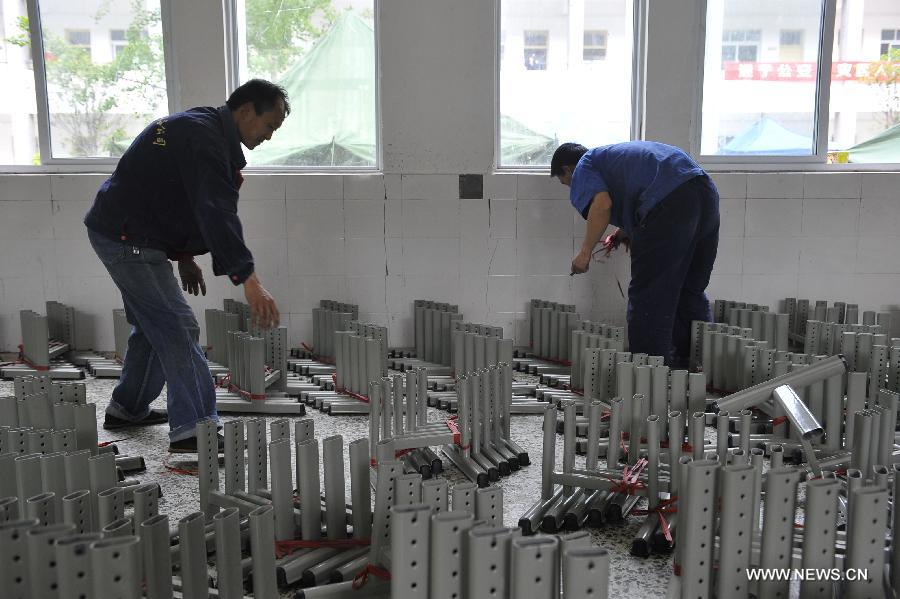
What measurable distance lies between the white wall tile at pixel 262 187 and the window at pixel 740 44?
9.17ft

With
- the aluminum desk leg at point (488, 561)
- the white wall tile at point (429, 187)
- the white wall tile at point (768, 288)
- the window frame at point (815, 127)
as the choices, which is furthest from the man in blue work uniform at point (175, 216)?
the white wall tile at point (768, 288)

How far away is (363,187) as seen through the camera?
4.32 metres

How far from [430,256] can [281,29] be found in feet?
5.31

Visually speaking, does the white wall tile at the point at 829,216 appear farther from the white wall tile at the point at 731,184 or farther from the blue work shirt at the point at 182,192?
the blue work shirt at the point at 182,192

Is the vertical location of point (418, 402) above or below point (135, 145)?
below

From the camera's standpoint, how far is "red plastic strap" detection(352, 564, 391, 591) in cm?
173

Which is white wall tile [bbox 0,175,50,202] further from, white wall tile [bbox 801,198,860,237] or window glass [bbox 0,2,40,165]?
white wall tile [bbox 801,198,860,237]

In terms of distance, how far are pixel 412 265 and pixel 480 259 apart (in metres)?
0.42

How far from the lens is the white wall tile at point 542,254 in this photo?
4441 millimetres

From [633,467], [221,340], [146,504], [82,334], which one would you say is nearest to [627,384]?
[633,467]

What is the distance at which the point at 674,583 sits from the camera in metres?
1.79

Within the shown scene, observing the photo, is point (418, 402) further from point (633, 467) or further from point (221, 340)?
point (221, 340)

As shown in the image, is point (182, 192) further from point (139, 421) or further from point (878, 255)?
point (878, 255)

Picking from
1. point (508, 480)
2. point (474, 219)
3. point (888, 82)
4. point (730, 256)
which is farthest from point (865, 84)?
point (508, 480)
